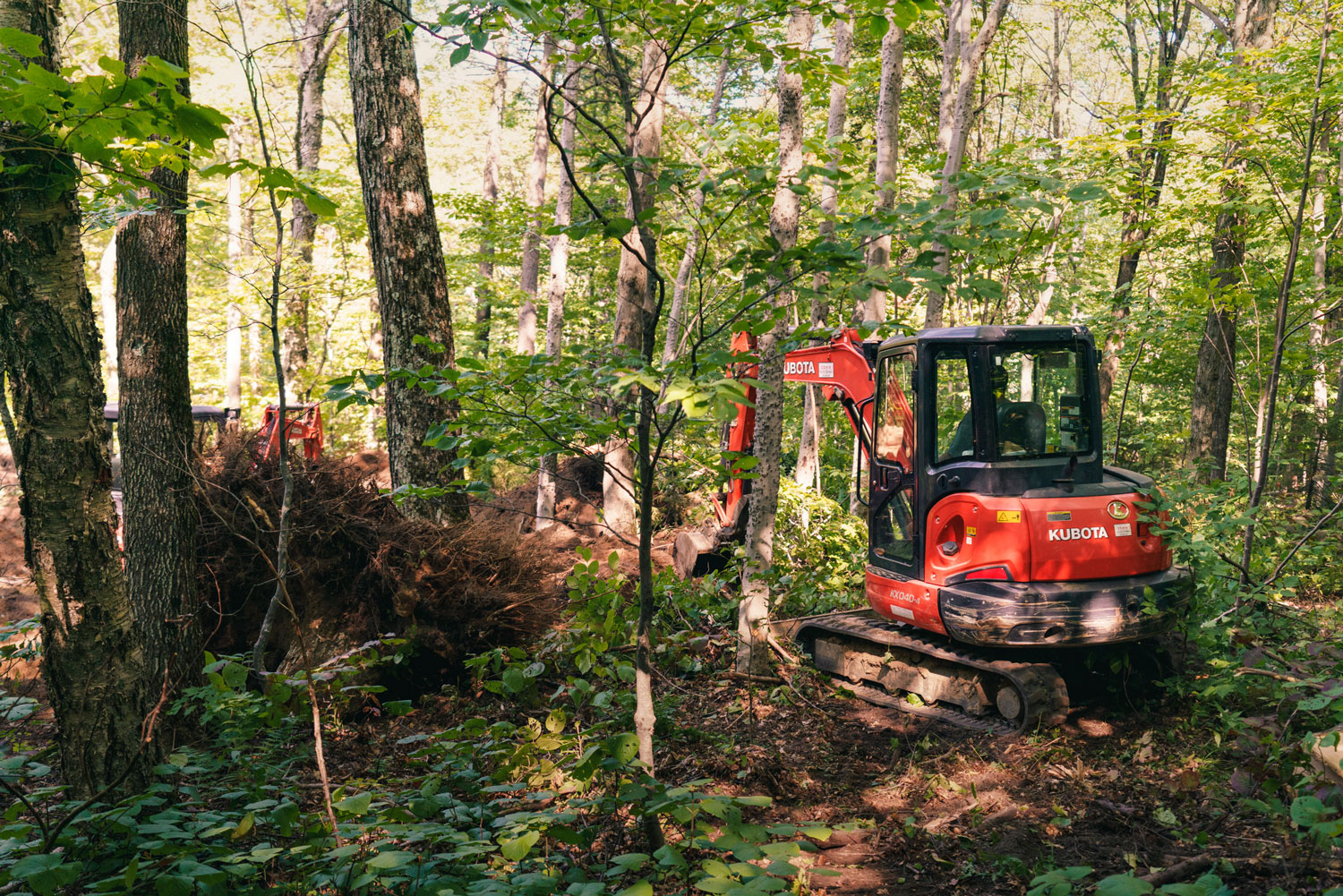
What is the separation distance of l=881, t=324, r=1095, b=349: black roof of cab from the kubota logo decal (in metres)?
1.39

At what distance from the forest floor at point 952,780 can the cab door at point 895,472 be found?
124 centimetres

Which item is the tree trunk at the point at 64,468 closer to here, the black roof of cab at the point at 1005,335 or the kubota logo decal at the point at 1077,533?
the black roof of cab at the point at 1005,335

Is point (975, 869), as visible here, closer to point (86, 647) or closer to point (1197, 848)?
point (1197, 848)

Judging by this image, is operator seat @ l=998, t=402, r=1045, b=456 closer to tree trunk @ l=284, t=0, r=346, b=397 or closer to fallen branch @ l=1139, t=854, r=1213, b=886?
fallen branch @ l=1139, t=854, r=1213, b=886

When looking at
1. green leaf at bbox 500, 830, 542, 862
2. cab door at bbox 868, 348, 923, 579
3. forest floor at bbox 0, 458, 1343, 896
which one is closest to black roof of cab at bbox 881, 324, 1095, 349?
cab door at bbox 868, 348, 923, 579

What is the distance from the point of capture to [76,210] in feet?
10.1

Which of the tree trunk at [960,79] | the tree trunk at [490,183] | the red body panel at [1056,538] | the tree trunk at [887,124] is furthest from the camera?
the tree trunk at [490,183]

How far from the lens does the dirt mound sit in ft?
19.9

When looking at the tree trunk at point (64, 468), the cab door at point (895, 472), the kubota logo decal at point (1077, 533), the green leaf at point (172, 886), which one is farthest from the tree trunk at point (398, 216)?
the kubota logo decal at point (1077, 533)

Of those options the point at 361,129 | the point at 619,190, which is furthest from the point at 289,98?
the point at 361,129

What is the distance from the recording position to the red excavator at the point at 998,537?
223 inches

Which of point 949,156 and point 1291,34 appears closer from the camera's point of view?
point 949,156

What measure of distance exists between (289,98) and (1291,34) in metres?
21.8

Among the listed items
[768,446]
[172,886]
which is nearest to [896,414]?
[768,446]
